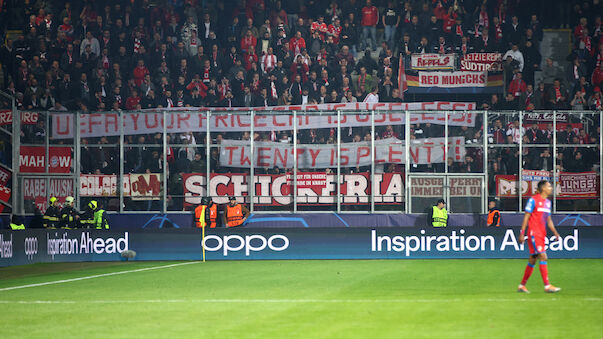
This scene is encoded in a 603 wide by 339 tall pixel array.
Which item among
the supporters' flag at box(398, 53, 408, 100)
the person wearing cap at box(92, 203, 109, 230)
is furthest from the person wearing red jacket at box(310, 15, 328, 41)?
the person wearing cap at box(92, 203, 109, 230)

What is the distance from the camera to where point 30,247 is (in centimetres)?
2523

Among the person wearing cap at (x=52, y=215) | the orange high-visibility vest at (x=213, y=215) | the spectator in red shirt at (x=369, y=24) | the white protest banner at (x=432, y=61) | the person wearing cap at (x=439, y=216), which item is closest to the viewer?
the person wearing cap at (x=52, y=215)

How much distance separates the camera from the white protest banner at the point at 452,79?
3359 cm

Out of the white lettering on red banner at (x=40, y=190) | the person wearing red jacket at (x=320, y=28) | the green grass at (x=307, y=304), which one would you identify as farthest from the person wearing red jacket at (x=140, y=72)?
the green grass at (x=307, y=304)

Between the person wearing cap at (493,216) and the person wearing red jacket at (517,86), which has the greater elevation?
the person wearing red jacket at (517,86)

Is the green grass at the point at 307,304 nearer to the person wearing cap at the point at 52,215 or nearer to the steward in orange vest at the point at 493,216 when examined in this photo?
the person wearing cap at the point at 52,215

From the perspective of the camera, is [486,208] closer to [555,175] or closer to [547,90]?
[555,175]

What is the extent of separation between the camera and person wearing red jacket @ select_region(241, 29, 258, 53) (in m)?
34.9

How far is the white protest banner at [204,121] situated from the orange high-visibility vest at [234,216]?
2.63 m

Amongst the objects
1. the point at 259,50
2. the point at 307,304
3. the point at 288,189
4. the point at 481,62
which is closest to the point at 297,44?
the point at 259,50

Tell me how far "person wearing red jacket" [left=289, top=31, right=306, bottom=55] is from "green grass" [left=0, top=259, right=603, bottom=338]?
14.1 meters

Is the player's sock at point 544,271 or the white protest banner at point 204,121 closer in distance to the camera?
the player's sock at point 544,271

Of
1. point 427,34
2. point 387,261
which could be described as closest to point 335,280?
point 387,261

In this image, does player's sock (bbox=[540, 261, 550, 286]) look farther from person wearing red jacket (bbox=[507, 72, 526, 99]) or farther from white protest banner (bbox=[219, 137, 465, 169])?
person wearing red jacket (bbox=[507, 72, 526, 99])
